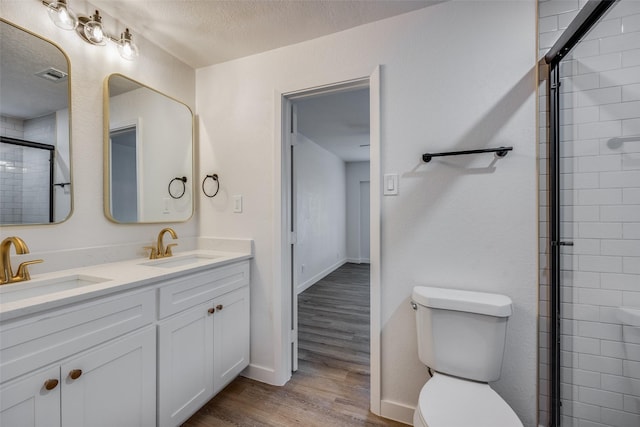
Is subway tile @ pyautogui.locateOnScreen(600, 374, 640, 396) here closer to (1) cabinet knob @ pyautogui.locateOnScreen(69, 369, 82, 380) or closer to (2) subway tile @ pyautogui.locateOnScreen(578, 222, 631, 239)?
(2) subway tile @ pyautogui.locateOnScreen(578, 222, 631, 239)

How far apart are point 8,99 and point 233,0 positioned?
116 centimetres

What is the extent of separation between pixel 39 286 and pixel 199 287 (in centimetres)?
65

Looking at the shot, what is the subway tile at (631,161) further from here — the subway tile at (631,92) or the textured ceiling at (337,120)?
the textured ceiling at (337,120)

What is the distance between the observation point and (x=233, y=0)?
4.82ft

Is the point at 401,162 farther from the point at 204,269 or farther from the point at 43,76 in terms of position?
the point at 43,76

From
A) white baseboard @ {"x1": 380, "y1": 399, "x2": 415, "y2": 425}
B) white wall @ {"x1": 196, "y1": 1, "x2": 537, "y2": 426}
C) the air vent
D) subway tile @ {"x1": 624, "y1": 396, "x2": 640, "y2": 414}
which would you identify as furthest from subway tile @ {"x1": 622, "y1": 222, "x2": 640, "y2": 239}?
the air vent

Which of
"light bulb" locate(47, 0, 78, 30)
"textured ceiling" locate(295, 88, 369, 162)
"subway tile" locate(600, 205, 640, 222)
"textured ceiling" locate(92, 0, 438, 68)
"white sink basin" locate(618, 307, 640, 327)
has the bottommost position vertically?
"white sink basin" locate(618, 307, 640, 327)

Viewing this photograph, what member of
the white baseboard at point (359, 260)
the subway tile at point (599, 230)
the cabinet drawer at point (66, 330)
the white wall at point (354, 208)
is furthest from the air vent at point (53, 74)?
the white baseboard at point (359, 260)

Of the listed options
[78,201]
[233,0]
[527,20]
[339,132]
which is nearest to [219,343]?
[78,201]

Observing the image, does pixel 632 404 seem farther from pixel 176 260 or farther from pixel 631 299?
pixel 176 260

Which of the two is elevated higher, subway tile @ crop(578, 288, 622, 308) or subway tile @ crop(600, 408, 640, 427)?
subway tile @ crop(578, 288, 622, 308)

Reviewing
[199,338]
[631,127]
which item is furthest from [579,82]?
[199,338]

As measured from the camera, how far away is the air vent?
1.33 metres

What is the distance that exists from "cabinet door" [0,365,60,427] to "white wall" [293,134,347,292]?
98.4 inches
